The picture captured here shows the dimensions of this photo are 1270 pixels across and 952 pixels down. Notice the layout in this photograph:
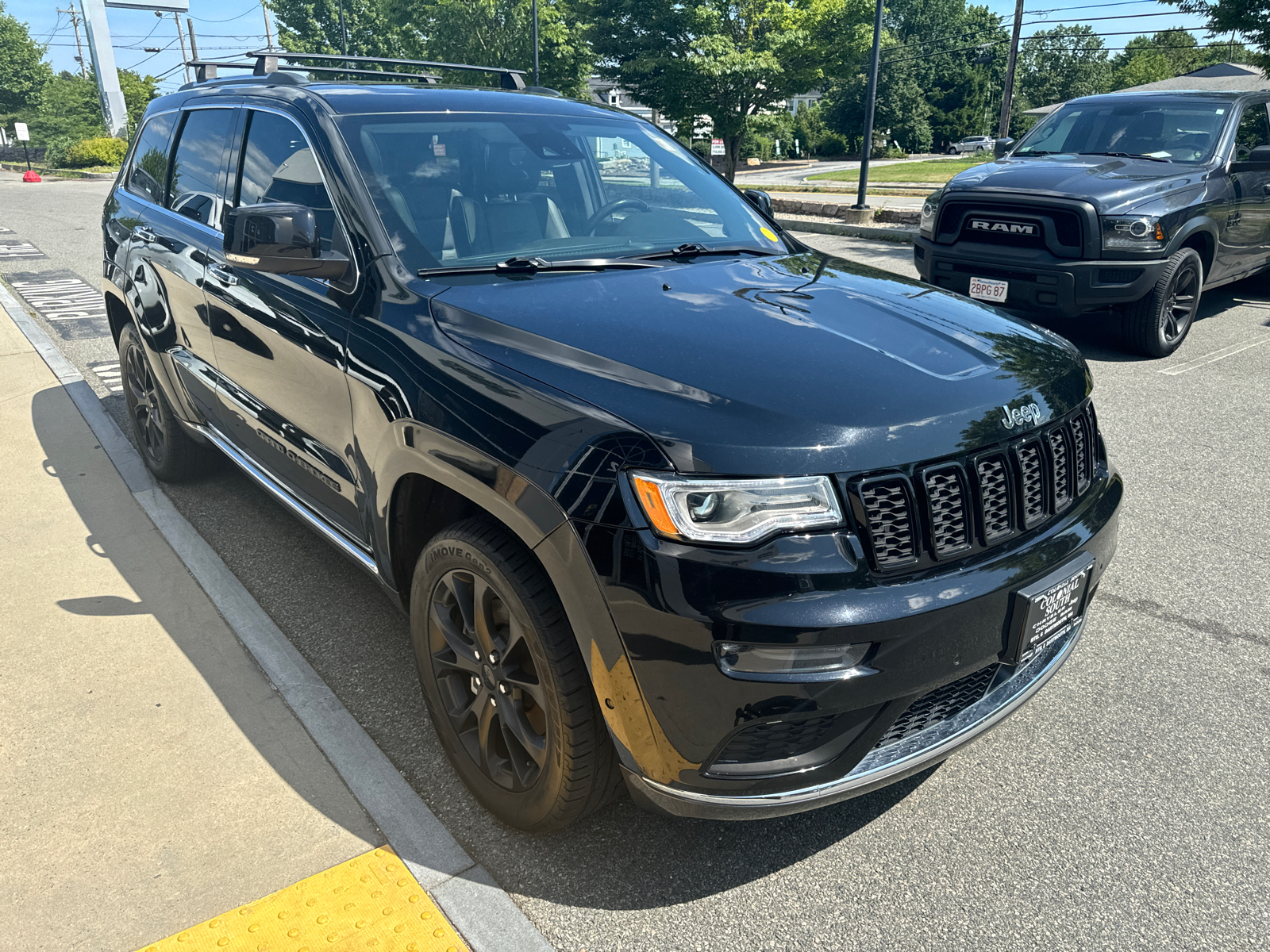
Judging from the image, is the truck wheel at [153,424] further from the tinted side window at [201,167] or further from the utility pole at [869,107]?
the utility pole at [869,107]

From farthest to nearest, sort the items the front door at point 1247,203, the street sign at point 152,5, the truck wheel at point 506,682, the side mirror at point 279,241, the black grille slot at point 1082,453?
the street sign at point 152,5 < the front door at point 1247,203 < the side mirror at point 279,241 < the black grille slot at point 1082,453 < the truck wheel at point 506,682

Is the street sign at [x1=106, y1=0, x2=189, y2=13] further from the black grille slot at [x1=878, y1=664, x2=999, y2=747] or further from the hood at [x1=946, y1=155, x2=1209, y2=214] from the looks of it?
the black grille slot at [x1=878, y1=664, x2=999, y2=747]

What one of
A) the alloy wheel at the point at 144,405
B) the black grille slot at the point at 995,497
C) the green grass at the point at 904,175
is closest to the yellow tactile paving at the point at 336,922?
the black grille slot at the point at 995,497

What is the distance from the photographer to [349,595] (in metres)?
3.72

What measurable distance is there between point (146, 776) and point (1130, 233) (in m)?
6.96

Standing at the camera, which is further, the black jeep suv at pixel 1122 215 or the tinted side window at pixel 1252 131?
the tinted side window at pixel 1252 131

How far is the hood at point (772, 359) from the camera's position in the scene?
6.32 ft

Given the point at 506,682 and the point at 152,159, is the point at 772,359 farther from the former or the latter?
the point at 152,159

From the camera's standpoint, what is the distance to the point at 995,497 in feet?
6.99

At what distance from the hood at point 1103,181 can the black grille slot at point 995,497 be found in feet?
18.4

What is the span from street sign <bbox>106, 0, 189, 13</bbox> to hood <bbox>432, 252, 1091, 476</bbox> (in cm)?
6148

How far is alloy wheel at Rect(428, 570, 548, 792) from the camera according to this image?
7.39ft

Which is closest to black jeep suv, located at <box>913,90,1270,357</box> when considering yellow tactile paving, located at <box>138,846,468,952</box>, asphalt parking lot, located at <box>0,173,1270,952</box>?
asphalt parking lot, located at <box>0,173,1270,952</box>

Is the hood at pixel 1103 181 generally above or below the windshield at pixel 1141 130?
below
